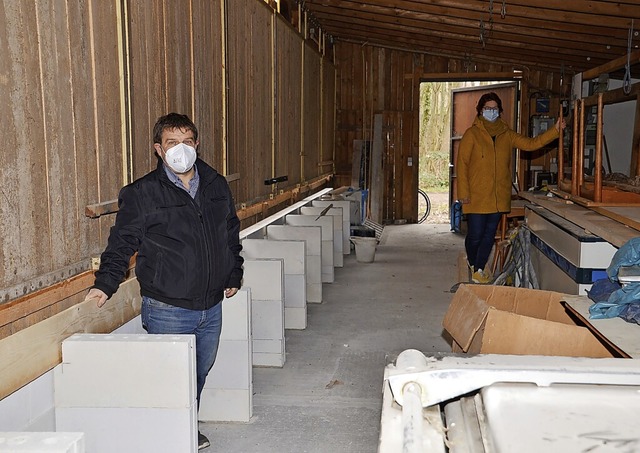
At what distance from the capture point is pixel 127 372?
238 centimetres

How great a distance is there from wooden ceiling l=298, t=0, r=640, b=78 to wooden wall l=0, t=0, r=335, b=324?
10.9 ft

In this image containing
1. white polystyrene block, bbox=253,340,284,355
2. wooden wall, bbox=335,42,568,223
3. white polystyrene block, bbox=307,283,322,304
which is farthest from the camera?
wooden wall, bbox=335,42,568,223

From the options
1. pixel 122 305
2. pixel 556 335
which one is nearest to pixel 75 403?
pixel 122 305

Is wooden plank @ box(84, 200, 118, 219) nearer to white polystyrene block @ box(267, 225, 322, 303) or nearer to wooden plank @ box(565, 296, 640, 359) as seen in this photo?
wooden plank @ box(565, 296, 640, 359)

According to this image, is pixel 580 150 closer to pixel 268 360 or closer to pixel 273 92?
pixel 268 360

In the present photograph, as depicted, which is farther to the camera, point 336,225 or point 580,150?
point 336,225

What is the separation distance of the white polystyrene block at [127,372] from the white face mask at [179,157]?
2.28ft

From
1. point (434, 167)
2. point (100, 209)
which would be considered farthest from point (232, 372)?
point (434, 167)

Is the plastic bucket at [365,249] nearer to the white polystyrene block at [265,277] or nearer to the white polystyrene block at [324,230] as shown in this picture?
the white polystyrene block at [324,230]

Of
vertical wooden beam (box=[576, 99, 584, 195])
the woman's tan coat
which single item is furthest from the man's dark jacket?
the woman's tan coat

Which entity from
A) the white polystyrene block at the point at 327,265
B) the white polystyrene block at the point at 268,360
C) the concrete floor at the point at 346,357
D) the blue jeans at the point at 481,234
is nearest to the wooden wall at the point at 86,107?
the concrete floor at the point at 346,357

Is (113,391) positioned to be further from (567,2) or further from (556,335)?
(567,2)

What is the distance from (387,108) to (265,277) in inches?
296

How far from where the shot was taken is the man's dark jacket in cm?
257
